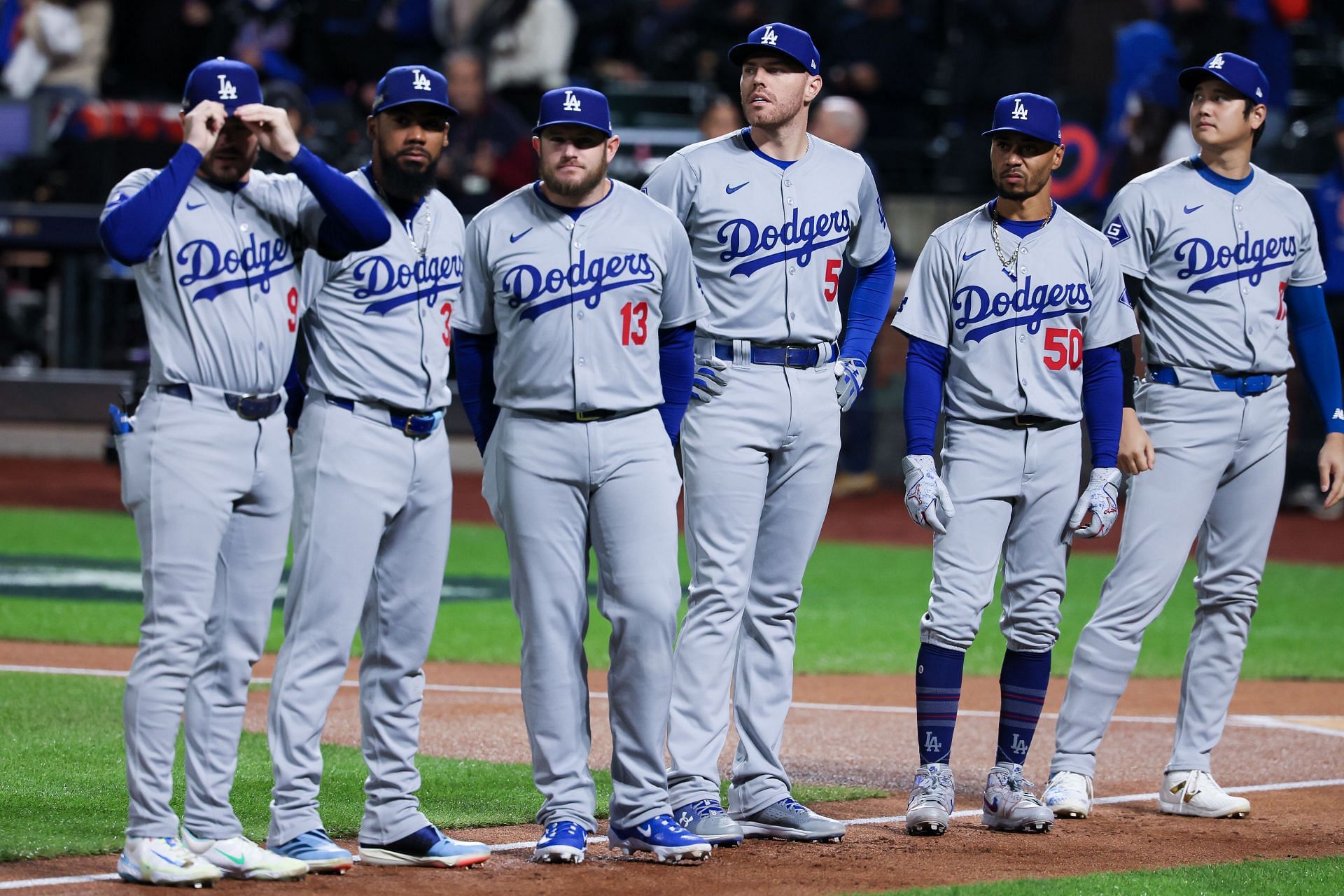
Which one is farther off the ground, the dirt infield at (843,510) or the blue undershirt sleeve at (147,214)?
the blue undershirt sleeve at (147,214)

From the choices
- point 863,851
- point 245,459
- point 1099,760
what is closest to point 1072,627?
point 1099,760

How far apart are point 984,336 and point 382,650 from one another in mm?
2134

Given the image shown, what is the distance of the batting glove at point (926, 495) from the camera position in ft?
18.9

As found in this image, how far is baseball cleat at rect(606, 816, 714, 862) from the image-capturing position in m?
5.25

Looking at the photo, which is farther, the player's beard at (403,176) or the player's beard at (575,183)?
the player's beard at (575,183)

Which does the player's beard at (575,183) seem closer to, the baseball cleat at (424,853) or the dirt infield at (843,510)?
the baseball cleat at (424,853)

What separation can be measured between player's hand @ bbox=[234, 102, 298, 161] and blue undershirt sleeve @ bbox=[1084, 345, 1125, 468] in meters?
2.70

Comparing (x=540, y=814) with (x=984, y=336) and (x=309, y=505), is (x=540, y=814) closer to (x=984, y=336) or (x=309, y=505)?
(x=309, y=505)

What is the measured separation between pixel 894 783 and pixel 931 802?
3.17 feet

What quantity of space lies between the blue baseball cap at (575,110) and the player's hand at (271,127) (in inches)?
28.4

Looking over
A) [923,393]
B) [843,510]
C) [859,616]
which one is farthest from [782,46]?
[843,510]

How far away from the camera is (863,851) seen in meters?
5.50

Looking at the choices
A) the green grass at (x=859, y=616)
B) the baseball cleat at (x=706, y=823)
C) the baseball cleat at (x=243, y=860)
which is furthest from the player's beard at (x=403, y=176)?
the green grass at (x=859, y=616)

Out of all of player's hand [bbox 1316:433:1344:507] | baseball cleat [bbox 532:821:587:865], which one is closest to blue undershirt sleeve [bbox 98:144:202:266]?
baseball cleat [bbox 532:821:587:865]
